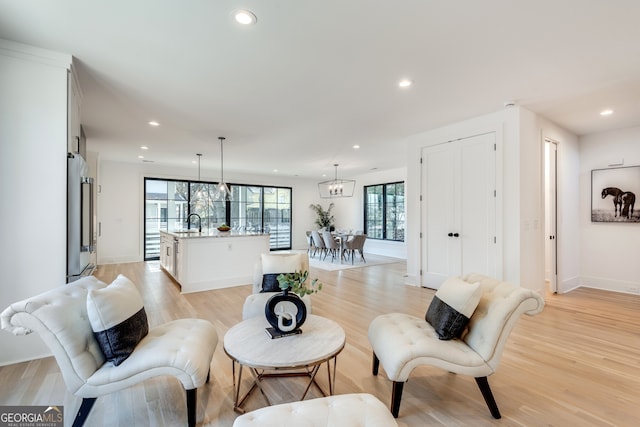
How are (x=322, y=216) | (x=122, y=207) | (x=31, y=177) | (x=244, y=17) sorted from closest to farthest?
(x=244, y=17)
(x=31, y=177)
(x=122, y=207)
(x=322, y=216)

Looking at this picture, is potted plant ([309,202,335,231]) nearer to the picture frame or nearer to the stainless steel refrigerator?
the picture frame

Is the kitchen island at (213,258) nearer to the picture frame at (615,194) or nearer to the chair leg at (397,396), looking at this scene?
the chair leg at (397,396)

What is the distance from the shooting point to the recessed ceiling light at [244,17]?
2122 millimetres

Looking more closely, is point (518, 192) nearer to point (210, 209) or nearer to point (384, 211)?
point (384, 211)

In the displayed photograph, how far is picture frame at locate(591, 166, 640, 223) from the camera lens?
15.7ft

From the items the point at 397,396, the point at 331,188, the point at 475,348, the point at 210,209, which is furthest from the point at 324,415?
the point at 210,209

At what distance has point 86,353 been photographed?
5.72 ft

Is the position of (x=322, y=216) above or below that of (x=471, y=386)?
above

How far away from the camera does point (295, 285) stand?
2.20 m

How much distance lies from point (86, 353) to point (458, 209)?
185 inches

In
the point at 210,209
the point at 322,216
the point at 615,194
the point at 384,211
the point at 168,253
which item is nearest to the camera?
the point at 615,194

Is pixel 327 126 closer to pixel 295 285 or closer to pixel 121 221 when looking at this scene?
pixel 295 285

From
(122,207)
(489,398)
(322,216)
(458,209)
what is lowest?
(489,398)

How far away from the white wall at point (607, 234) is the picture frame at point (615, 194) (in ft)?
0.23
